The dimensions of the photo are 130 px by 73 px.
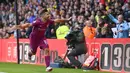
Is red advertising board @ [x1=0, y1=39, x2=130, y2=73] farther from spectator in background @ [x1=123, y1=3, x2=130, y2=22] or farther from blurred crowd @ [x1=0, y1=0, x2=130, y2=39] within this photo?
spectator in background @ [x1=123, y1=3, x2=130, y2=22]

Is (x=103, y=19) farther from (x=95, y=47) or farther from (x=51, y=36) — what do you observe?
(x=51, y=36)

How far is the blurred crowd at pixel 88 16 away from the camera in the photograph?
16109mm

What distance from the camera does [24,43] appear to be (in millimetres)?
20391

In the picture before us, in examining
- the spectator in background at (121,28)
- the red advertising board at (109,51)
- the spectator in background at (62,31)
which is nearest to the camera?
the red advertising board at (109,51)

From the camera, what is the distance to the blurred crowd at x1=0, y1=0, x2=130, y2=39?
16.1 meters

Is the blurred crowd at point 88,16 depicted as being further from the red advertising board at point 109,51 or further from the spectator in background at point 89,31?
the red advertising board at point 109,51

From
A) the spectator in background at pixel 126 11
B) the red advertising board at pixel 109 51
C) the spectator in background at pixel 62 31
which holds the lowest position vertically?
the red advertising board at pixel 109 51

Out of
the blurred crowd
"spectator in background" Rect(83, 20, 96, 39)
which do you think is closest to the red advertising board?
the blurred crowd

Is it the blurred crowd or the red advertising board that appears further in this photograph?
the blurred crowd

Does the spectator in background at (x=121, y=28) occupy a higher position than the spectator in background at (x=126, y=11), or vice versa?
the spectator in background at (x=126, y=11)

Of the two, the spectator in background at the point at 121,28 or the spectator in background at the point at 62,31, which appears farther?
the spectator in background at the point at 62,31

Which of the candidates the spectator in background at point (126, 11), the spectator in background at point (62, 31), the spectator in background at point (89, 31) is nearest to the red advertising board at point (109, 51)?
the spectator in background at point (62, 31)

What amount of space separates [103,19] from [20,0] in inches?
453

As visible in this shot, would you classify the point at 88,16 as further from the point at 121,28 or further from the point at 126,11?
the point at 121,28
